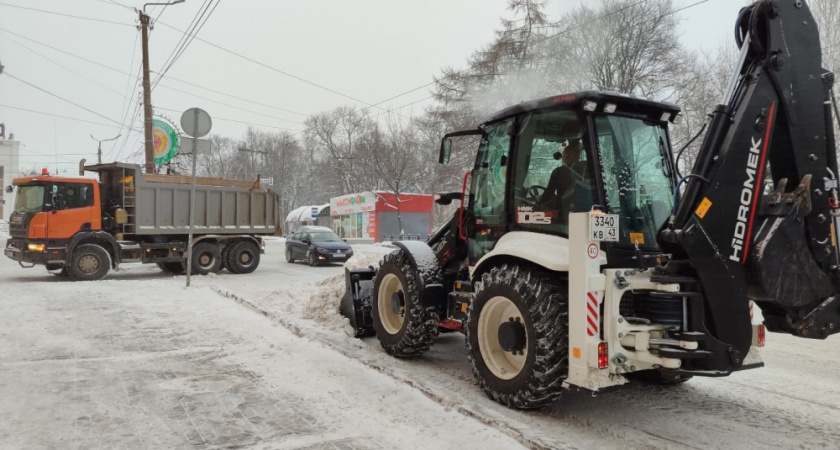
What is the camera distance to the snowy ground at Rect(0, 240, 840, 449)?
3.87 metres

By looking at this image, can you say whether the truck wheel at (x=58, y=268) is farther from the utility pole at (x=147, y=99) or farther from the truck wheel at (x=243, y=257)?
the utility pole at (x=147, y=99)

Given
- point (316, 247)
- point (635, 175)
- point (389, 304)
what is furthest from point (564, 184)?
point (316, 247)

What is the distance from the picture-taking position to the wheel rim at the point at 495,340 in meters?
4.61

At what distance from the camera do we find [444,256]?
6223 millimetres

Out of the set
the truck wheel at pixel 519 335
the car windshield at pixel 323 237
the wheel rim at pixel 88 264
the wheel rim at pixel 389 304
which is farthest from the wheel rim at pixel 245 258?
the truck wheel at pixel 519 335

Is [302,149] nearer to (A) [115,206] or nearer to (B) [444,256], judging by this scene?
(A) [115,206]

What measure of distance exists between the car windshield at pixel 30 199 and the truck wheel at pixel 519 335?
13.5 meters

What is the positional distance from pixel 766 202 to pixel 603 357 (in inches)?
60.7

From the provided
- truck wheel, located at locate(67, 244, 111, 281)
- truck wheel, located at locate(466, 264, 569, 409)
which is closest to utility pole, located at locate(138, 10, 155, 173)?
truck wheel, located at locate(67, 244, 111, 281)

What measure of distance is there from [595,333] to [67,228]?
570 inches

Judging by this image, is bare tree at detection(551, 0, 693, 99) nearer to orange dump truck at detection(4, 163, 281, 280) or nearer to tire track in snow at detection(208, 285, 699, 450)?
orange dump truck at detection(4, 163, 281, 280)

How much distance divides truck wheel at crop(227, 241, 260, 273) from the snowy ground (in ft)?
30.3

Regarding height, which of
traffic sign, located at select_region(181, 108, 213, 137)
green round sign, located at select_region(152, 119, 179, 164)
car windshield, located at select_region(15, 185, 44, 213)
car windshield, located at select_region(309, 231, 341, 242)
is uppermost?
green round sign, located at select_region(152, 119, 179, 164)

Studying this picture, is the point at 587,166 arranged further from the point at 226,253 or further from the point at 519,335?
the point at 226,253
